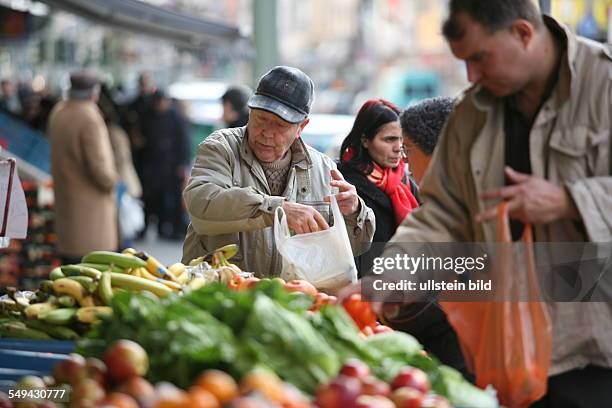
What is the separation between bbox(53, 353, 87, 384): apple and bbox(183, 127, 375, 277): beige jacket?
1761 millimetres

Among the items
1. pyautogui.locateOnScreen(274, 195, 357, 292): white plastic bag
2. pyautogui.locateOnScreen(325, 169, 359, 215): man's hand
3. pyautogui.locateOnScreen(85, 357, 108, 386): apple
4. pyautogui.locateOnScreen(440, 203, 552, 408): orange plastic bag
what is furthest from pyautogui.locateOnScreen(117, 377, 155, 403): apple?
pyautogui.locateOnScreen(325, 169, 359, 215): man's hand

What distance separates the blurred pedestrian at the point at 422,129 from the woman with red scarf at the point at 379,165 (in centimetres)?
54

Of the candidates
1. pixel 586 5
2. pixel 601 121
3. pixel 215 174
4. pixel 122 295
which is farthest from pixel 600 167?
pixel 586 5

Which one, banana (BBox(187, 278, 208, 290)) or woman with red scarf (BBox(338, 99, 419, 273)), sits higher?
woman with red scarf (BBox(338, 99, 419, 273))

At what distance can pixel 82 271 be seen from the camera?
5023 millimetres

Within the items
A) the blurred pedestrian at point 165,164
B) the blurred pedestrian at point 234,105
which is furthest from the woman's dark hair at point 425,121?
the blurred pedestrian at point 165,164

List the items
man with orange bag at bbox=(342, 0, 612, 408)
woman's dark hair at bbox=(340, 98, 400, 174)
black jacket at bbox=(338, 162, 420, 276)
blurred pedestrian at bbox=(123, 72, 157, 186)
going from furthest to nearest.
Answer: blurred pedestrian at bbox=(123, 72, 157, 186) → woman's dark hair at bbox=(340, 98, 400, 174) → black jacket at bbox=(338, 162, 420, 276) → man with orange bag at bbox=(342, 0, 612, 408)

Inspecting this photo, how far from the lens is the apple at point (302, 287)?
16.2 feet

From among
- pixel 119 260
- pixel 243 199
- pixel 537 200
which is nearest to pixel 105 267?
pixel 119 260

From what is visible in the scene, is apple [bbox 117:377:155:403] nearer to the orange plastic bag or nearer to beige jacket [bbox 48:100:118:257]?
the orange plastic bag

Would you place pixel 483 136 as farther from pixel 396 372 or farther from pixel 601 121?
pixel 396 372

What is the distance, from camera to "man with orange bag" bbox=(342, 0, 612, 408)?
138 inches

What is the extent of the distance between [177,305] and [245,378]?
1.50 feet

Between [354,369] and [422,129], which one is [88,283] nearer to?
[422,129]
